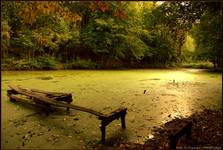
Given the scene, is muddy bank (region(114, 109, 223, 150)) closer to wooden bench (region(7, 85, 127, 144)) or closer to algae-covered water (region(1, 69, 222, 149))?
algae-covered water (region(1, 69, 222, 149))

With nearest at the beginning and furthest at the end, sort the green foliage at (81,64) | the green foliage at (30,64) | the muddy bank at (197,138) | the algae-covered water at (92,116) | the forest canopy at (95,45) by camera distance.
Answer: the muddy bank at (197,138), the algae-covered water at (92,116), the green foliage at (30,64), the forest canopy at (95,45), the green foliage at (81,64)

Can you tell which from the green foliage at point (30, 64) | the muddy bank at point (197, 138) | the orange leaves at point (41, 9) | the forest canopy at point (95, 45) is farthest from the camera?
the forest canopy at point (95, 45)

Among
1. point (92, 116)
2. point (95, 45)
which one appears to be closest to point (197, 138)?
point (92, 116)

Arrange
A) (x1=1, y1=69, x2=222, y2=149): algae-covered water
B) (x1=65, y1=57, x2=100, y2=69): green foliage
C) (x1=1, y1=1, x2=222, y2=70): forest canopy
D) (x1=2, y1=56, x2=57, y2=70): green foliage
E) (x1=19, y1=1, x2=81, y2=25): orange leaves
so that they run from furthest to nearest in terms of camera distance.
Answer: (x1=65, y1=57, x2=100, y2=69): green foliage < (x1=1, y1=1, x2=222, y2=70): forest canopy < (x1=2, y1=56, x2=57, y2=70): green foliage < (x1=1, y1=69, x2=222, y2=149): algae-covered water < (x1=19, y1=1, x2=81, y2=25): orange leaves

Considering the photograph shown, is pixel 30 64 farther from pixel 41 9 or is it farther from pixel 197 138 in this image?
pixel 41 9

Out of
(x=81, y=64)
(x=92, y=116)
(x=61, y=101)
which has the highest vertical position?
(x=81, y=64)

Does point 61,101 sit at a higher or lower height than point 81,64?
lower

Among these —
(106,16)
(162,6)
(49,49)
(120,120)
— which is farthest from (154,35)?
(120,120)

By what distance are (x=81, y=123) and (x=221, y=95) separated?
588 cm

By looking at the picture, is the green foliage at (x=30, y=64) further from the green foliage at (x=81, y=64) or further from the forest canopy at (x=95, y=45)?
the green foliage at (x=81, y=64)

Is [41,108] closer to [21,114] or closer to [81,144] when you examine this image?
[21,114]

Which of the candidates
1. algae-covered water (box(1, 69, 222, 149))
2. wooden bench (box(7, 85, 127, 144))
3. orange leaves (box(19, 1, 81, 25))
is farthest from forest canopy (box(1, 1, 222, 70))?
orange leaves (box(19, 1, 81, 25))

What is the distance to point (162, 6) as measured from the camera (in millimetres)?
7434

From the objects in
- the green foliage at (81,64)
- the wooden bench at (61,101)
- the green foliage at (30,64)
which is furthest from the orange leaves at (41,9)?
the green foliage at (81,64)
